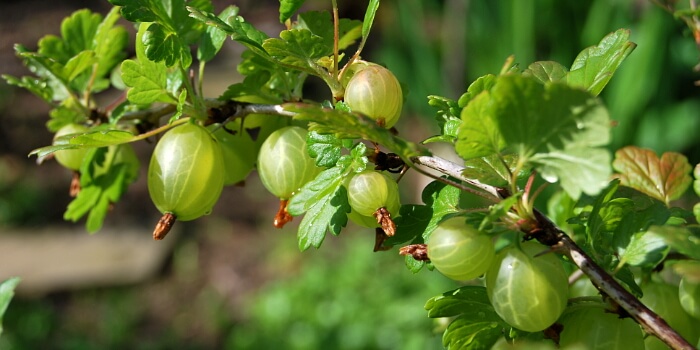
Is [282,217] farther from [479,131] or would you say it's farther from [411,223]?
[479,131]

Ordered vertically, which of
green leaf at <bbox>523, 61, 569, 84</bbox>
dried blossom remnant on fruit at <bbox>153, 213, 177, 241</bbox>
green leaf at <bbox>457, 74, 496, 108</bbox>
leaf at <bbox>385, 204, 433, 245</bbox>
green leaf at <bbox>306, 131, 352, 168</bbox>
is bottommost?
dried blossom remnant on fruit at <bbox>153, 213, 177, 241</bbox>

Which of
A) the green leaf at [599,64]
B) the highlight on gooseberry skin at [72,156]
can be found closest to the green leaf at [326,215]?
the green leaf at [599,64]

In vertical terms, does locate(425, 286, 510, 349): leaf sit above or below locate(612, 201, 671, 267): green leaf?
below

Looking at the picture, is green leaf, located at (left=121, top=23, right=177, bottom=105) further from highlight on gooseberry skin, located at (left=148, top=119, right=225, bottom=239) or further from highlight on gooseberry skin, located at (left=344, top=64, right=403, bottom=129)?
highlight on gooseberry skin, located at (left=344, top=64, right=403, bottom=129)

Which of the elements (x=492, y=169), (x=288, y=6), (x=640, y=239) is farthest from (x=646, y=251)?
(x=288, y=6)

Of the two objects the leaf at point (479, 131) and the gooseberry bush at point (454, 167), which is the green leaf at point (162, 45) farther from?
the leaf at point (479, 131)

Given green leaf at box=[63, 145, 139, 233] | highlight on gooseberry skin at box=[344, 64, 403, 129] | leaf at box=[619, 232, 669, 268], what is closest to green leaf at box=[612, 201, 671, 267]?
leaf at box=[619, 232, 669, 268]
